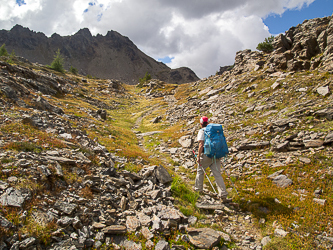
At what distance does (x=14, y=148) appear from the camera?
7.30m

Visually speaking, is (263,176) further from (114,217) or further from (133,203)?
(114,217)

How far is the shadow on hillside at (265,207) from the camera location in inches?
264

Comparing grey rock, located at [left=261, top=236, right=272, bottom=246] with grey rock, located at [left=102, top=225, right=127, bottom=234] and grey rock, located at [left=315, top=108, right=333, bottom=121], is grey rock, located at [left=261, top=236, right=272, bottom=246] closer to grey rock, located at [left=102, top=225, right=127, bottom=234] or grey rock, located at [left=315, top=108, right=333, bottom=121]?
grey rock, located at [left=102, top=225, right=127, bottom=234]

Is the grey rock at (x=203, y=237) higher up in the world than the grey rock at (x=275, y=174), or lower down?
higher up

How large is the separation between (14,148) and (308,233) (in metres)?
11.9

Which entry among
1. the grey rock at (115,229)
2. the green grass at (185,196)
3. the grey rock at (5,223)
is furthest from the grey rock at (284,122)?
the grey rock at (5,223)

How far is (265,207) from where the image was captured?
23.7ft

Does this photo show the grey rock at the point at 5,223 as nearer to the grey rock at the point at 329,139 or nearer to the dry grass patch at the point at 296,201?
the dry grass patch at the point at 296,201

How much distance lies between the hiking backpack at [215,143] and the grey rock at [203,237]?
133 inches

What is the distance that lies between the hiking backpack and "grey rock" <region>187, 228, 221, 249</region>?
3378 millimetres

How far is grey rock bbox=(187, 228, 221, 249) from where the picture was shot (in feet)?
17.2

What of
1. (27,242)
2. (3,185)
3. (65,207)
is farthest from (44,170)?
(27,242)

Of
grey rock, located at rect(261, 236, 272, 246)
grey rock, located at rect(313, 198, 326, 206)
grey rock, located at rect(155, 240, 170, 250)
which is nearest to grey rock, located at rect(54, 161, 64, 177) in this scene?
grey rock, located at rect(155, 240, 170, 250)

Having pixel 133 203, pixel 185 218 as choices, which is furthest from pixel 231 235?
pixel 133 203
